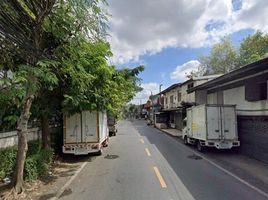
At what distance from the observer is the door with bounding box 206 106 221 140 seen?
1786 cm

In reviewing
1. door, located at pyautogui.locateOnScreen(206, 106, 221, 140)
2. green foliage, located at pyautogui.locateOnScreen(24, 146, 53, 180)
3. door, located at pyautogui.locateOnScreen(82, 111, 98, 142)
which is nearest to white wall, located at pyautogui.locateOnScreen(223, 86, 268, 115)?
door, located at pyautogui.locateOnScreen(206, 106, 221, 140)

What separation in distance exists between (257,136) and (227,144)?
2044 mm

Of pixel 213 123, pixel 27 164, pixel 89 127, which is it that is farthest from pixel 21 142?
pixel 213 123

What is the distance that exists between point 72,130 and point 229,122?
910 centimetres

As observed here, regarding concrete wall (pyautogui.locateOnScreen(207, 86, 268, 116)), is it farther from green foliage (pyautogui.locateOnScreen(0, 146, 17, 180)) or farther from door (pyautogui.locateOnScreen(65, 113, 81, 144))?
green foliage (pyautogui.locateOnScreen(0, 146, 17, 180))

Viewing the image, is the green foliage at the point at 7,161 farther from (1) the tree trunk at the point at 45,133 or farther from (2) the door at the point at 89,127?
(2) the door at the point at 89,127

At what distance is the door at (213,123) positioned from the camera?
17859 millimetres

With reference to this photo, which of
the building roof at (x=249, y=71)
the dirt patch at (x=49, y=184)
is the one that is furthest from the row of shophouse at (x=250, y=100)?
the dirt patch at (x=49, y=184)

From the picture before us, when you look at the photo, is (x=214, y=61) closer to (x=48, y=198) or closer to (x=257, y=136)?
(x=257, y=136)

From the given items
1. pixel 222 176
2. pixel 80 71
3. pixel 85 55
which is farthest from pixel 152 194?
pixel 85 55

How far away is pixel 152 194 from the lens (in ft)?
29.3

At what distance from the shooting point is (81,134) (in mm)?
16031

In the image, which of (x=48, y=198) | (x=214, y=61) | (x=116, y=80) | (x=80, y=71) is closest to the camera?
(x=48, y=198)

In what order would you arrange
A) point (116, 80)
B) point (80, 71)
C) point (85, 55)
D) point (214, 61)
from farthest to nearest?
1. point (214, 61)
2. point (116, 80)
3. point (85, 55)
4. point (80, 71)
